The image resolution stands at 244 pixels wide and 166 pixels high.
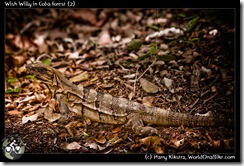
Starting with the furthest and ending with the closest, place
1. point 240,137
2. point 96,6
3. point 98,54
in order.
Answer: point 98,54
point 96,6
point 240,137

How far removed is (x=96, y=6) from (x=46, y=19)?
0.96 meters

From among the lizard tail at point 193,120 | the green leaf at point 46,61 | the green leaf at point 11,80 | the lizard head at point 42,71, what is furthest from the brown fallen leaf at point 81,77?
the lizard tail at point 193,120

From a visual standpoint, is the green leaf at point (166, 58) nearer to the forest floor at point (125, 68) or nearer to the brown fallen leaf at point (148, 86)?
the forest floor at point (125, 68)

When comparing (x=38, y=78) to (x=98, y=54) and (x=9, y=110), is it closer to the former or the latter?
(x=9, y=110)

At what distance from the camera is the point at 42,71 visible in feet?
13.1

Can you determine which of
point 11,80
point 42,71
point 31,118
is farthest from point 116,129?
point 11,80

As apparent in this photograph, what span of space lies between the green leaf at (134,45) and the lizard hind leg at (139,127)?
36.3 inches

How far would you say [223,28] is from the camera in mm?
4082

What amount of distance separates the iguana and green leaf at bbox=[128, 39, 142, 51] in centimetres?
75

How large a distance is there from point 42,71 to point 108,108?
81 cm

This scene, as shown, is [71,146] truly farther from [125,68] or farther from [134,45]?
[134,45]

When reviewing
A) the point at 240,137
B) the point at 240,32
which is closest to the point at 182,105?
the point at 240,137

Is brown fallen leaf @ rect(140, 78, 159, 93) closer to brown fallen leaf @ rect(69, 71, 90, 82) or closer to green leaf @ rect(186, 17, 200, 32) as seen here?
A: brown fallen leaf @ rect(69, 71, 90, 82)

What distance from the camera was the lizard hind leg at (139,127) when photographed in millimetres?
3639
